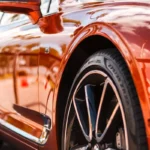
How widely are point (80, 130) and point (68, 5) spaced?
0.99 m

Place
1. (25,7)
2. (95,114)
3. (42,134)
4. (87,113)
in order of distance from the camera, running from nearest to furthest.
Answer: (95,114), (87,113), (42,134), (25,7)

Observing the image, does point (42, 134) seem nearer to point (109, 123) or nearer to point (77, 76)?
point (77, 76)

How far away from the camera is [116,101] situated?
9.14 ft

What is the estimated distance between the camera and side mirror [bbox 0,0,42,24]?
4.03 m

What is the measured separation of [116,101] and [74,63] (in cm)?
47

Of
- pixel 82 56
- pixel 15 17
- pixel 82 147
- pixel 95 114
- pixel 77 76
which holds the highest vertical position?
pixel 15 17

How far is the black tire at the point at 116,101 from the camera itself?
2508 mm

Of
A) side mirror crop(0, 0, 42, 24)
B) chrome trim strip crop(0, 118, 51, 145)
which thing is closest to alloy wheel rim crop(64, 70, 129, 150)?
chrome trim strip crop(0, 118, 51, 145)

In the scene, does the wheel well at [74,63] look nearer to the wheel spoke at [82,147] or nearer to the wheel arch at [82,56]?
the wheel arch at [82,56]

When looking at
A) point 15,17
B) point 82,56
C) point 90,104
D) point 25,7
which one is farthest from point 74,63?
point 15,17

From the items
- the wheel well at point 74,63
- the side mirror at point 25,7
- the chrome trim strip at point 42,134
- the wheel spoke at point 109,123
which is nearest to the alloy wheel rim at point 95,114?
the wheel spoke at point 109,123

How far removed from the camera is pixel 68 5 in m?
3.76

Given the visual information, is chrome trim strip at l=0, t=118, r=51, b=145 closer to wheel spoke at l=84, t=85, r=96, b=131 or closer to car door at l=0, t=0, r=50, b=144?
car door at l=0, t=0, r=50, b=144

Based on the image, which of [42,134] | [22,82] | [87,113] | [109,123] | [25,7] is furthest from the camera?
[25,7]
